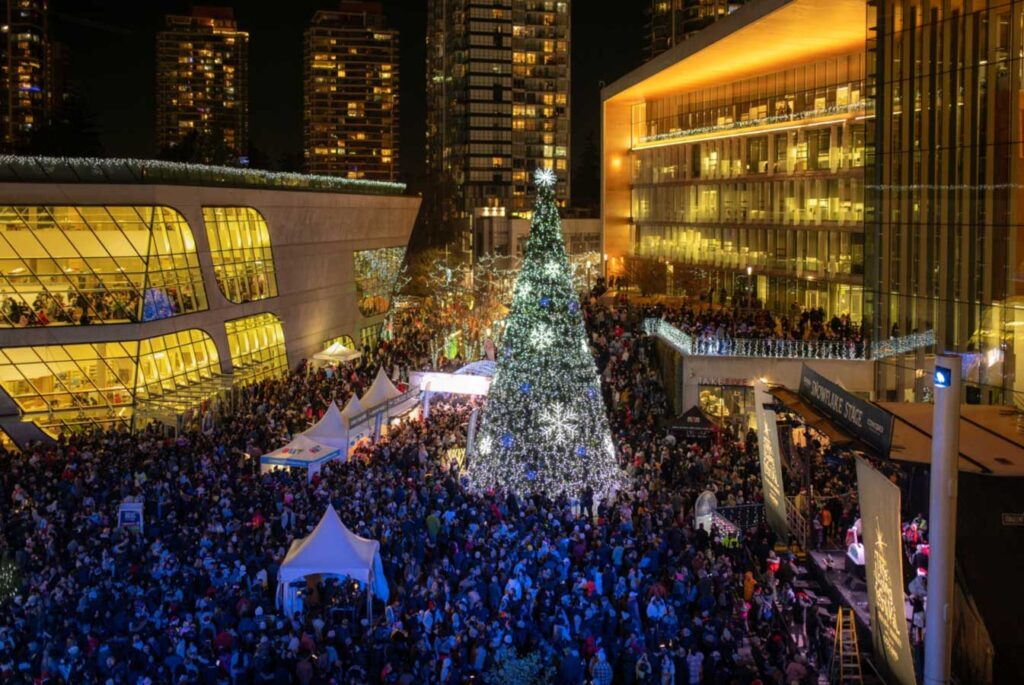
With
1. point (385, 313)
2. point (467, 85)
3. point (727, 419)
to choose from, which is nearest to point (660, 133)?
point (385, 313)

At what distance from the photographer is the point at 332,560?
16.6 m

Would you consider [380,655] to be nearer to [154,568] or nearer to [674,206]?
[154,568]

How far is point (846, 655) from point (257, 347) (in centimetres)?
3120

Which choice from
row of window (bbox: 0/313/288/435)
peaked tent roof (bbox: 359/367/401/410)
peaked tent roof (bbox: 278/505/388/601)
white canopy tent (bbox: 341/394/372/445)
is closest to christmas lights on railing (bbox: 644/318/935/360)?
peaked tent roof (bbox: 359/367/401/410)

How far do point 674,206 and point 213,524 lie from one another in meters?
39.3

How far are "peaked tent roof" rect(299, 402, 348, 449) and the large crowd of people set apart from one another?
57 cm

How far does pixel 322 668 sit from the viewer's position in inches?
563

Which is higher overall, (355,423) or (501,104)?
(501,104)

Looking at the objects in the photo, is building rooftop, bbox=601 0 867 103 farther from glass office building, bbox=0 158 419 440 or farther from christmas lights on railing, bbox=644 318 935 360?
glass office building, bbox=0 158 419 440

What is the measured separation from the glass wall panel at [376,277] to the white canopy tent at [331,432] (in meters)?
27.8

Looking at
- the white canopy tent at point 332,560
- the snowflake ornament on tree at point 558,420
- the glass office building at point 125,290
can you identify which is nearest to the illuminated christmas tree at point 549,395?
the snowflake ornament on tree at point 558,420

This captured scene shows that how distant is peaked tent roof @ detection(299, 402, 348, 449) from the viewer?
2536 centimetres

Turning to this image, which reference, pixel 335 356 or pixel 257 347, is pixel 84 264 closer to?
pixel 257 347

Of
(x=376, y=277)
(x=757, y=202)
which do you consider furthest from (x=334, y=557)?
(x=376, y=277)
